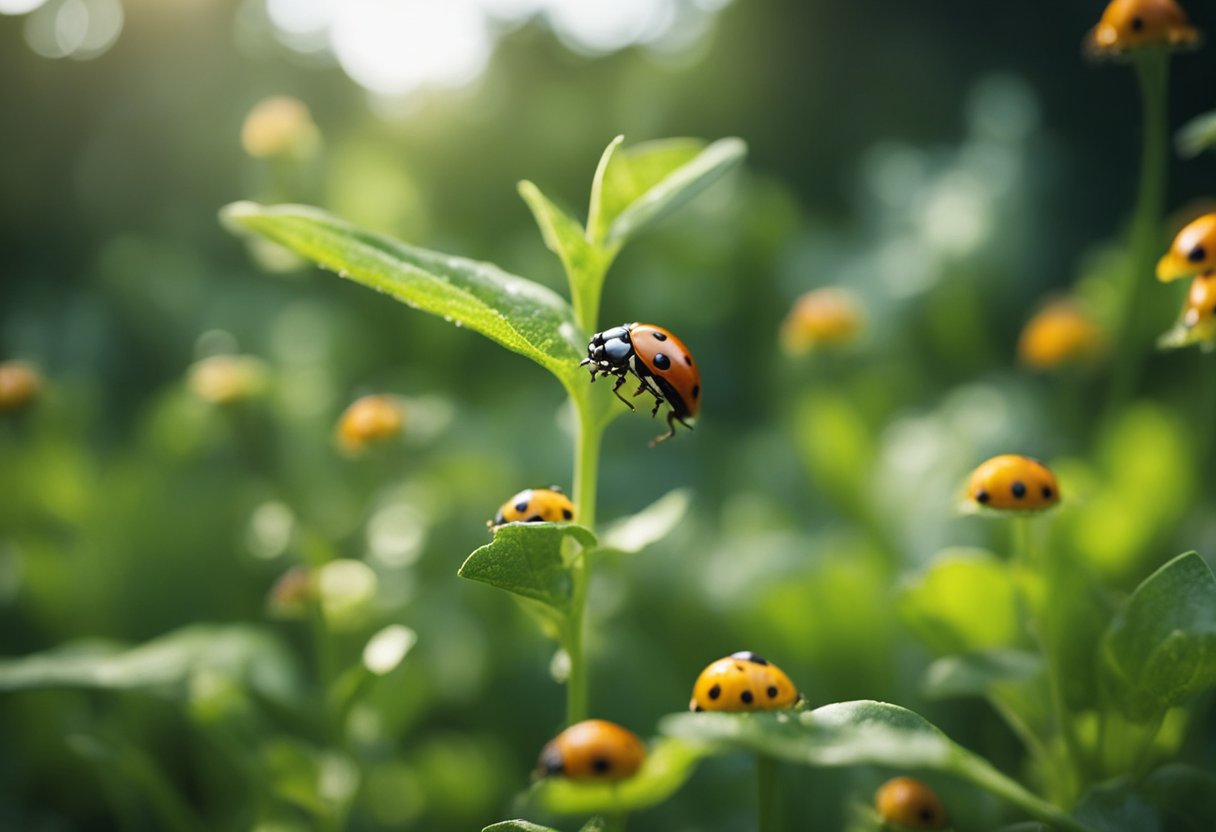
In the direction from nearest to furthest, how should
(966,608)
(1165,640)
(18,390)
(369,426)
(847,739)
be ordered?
1. (847,739)
2. (1165,640)
3. (966,608)
4. (369,426)
5. (18,390)

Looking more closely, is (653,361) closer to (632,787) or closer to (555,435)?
(632,787)

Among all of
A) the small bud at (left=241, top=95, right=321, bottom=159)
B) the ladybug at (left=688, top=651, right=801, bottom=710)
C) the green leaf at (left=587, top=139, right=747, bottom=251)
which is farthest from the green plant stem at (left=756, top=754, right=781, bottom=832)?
the small bud at (left=241, top=95, right=321, bottom=159)

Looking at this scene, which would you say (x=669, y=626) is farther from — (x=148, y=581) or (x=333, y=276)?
(x=333, y=276)

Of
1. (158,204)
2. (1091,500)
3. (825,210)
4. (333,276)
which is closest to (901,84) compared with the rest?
(825,210)

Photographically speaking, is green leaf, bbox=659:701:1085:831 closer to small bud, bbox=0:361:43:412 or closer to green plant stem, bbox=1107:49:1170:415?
green plant stem, bbox=1107:49:1170:415

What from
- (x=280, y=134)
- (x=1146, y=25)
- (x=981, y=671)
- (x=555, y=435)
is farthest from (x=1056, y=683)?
(x=280, y=134)

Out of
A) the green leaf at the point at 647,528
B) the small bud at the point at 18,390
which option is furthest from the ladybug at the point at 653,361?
the small bud at the point at 18,390
